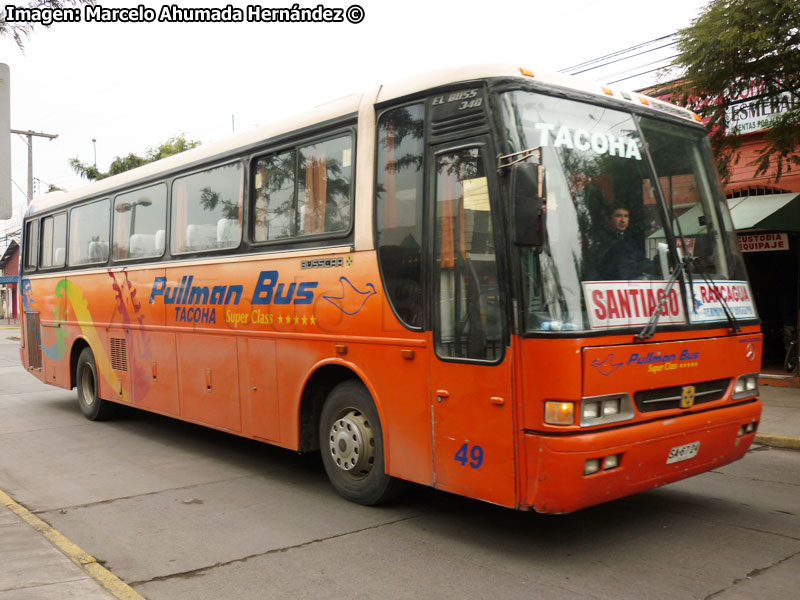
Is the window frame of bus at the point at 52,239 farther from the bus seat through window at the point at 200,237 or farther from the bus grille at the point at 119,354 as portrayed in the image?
the bus seat through window at the point at 200,237

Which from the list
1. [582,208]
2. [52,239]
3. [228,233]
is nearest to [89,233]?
[52,239]

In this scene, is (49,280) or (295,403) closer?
(295,403)

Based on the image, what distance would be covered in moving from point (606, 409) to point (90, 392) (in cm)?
868

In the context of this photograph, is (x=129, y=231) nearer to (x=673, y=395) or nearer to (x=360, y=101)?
(x=360, y=101)

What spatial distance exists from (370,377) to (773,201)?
9.06 metres

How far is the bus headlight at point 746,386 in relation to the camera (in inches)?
219

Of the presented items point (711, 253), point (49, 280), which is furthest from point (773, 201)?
point (49, 280)

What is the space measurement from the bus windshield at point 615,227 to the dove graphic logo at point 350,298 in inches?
63.3

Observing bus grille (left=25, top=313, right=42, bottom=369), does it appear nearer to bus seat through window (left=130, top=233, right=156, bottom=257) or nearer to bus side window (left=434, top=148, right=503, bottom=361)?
bus seat through window (left=130, top=233, right=156, bottom=257)

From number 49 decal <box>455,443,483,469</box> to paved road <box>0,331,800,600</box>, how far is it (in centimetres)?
63

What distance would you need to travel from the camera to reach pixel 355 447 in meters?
6.12

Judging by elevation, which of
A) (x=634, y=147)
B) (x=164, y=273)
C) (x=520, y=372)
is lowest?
(x=520, y=372)

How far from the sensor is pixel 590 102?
17.2 ft

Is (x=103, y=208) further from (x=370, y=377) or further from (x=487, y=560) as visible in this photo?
(x=487, y=560)
